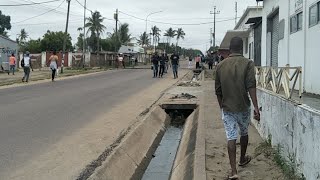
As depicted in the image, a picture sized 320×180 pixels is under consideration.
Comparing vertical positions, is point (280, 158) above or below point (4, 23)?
below

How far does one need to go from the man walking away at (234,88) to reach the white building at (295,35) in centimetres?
765

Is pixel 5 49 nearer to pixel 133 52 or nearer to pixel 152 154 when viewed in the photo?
pixel 152 154

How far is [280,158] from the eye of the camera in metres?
6.95

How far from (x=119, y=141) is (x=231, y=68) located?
12.6 feet

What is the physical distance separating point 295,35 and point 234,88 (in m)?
10.9

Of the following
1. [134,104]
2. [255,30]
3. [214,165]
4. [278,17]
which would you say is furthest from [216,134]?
[255,30]

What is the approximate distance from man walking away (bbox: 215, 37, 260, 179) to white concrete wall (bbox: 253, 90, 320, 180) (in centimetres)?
56

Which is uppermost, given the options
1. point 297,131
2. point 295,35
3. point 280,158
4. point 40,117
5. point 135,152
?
point 295,35

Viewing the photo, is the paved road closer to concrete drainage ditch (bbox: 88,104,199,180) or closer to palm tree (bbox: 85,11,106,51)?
concrete drainage ditch (bbox: 88,104,199,180)

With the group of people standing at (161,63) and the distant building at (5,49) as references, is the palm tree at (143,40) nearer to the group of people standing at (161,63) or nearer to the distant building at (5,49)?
the distant building at (5,49)

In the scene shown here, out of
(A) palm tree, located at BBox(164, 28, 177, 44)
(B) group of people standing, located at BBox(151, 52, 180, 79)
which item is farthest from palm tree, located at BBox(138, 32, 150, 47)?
(B) group of people standing, located at BBox(151, 52, 180, 79)

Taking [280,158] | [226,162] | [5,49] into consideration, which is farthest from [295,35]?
[5,49]

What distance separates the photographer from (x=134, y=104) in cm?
1518

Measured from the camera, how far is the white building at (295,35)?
44.0 ft
